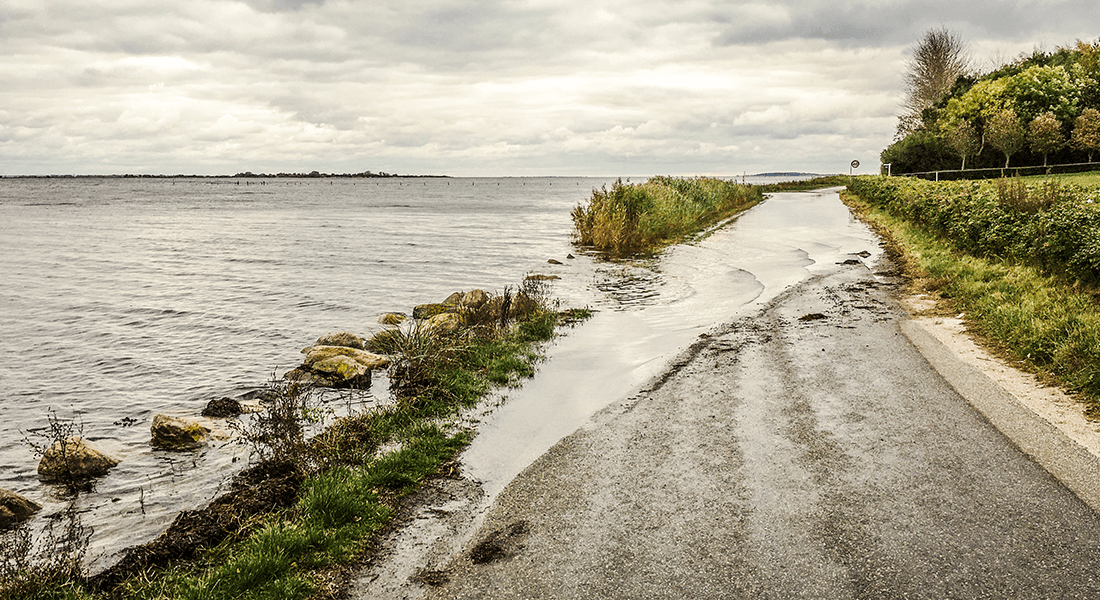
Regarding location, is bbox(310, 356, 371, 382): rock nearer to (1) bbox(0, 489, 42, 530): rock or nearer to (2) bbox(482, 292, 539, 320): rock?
(2) bbox(482, 292, 539, 320): rock

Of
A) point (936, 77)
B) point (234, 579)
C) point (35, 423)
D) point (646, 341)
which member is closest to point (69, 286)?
point (35, 423)

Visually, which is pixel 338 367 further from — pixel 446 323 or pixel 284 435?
pixel 284 435

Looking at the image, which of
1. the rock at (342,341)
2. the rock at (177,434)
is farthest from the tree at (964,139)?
the rock at (177,434)

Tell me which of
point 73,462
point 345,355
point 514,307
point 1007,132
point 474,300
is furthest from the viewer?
point 1007,132

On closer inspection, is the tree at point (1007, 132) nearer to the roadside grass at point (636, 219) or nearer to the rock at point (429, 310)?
the roadside grass at point (636, 219)

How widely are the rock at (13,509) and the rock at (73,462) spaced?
68 cm

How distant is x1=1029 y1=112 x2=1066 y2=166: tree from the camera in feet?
180

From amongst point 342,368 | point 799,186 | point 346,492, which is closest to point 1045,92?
point 799,186

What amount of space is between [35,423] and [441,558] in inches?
293

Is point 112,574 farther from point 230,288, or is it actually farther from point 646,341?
point 230,288

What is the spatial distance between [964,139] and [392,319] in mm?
63203

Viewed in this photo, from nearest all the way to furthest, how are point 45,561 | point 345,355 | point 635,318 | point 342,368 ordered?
point 45,561 → point 342,368 → point 345,355 → point 635,318

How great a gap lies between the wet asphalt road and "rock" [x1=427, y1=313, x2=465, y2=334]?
390cm

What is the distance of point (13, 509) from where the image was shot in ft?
20.2
